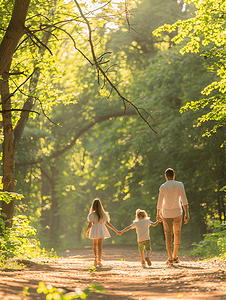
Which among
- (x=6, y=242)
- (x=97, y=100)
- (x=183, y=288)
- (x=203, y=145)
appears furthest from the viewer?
(x=97, y=100)

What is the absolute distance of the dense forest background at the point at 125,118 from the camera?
12359 millimetres

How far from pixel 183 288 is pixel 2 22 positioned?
8.81 metres

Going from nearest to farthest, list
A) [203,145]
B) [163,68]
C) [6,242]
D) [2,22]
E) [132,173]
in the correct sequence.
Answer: [6,242]
[2,22]
[203,145]
[163,68]
[132,173]

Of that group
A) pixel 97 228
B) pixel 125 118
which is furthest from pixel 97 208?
pixel 125 118

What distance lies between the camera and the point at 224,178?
1556 centimetres

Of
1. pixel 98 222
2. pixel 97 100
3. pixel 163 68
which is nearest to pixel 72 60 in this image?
pixel 97 100

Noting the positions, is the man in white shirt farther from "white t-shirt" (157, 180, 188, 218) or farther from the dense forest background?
the dense forest background

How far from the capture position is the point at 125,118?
23.5 meters

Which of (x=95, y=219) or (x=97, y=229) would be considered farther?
(x=95, y=219)

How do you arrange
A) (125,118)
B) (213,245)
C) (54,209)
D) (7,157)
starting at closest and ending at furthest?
1. (7,157)
2. (213,245)
3. (125,118)
4. (54,209)

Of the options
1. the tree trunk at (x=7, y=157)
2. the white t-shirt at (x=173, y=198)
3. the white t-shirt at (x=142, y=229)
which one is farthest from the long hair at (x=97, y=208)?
the tree trunk at (x=7, y=157)

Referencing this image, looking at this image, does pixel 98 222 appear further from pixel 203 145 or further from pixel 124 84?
pixel 124 84

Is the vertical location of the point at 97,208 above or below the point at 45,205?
below

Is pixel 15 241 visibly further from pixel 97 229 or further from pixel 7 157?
pixel 7 157
